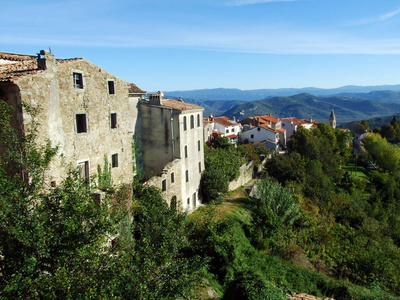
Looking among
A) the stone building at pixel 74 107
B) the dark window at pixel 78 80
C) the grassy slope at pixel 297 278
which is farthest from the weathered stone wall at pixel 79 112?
the grassy slope at pixel 297 278

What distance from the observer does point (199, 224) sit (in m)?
18.5

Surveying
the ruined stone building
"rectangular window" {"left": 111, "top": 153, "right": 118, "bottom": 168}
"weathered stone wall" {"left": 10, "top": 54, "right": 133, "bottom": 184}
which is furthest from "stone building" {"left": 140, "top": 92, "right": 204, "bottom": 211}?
"rectangular window" {"left": 111, "top": 153, "right": 118, "bottom": 168}

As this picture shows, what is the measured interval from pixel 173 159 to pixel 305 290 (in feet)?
44.4

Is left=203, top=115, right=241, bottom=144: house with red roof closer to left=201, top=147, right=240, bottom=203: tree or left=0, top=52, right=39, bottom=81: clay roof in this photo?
left=201, top=147, right=240, bottom=203: tree

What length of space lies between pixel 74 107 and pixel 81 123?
1.08 meters

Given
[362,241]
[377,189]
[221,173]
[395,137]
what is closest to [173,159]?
[221,173]

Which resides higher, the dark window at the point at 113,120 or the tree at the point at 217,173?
the dark window at the point at 113,120

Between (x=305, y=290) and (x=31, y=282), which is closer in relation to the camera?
(x=31, y=282)

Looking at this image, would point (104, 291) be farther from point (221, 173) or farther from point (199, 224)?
point (221, 173)

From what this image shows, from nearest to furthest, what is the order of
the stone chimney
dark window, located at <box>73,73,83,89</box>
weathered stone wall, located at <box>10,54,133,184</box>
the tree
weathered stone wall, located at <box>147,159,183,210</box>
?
weathered stone wall, located at <box>10,54,133,184</box>, dark window, located at <box>73,73,83,89</box>, weathered stone wall, located at <box>147,159,183,210</box>, the stone chimney, the tree

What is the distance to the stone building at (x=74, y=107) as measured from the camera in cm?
1377

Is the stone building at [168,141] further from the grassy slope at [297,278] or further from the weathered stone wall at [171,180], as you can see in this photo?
the grassy slope at [297,278]

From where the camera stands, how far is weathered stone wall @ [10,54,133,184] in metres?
14.5

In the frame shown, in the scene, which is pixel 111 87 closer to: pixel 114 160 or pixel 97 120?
pixel 97 120
